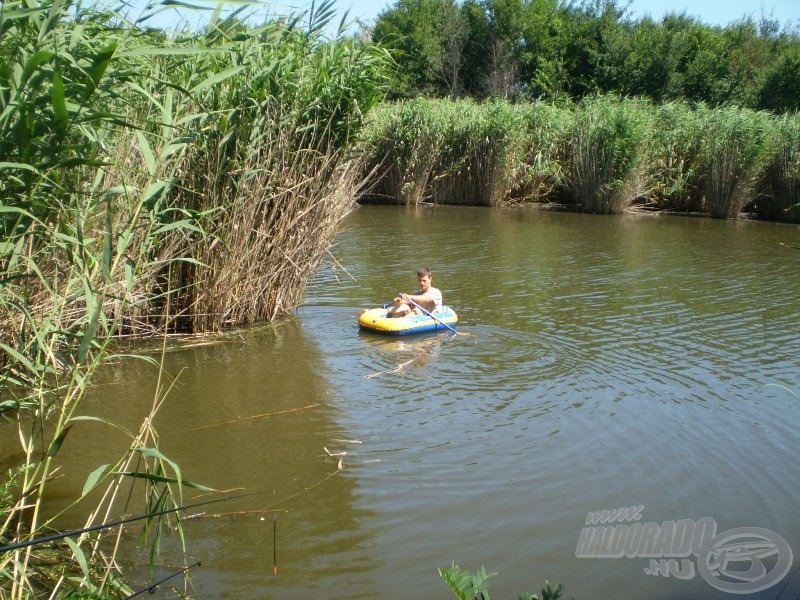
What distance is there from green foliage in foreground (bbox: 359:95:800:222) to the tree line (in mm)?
13574

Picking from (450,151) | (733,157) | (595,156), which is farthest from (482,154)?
(733,157)

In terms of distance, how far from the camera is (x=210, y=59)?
297 inches

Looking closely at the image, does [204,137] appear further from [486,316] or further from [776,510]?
[776,510]

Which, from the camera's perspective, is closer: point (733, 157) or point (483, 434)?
point (483, 434)

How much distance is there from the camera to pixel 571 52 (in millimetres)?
41812

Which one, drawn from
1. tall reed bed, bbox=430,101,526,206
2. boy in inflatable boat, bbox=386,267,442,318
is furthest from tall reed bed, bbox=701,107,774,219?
boy in inflatable boat, bbox=386,267,442,318

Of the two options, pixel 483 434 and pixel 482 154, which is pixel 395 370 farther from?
pixel 482 154

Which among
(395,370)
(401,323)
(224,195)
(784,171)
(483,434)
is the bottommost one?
(483,434)

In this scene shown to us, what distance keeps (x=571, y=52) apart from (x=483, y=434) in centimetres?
3770

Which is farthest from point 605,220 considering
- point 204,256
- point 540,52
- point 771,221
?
point 540,52

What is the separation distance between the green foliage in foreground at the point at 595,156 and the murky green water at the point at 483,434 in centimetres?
966

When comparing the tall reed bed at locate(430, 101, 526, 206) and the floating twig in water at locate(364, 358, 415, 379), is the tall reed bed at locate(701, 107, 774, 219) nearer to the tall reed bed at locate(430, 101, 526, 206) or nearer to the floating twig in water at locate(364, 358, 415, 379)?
the tall reed bed at locate(430, 101, 526, 206)

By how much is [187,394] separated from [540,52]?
124ft

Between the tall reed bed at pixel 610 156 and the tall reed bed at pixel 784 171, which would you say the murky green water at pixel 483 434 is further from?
the tall reed bed at pixel 610 156
